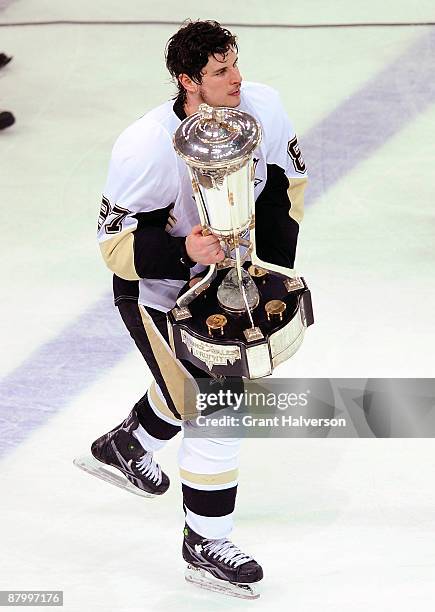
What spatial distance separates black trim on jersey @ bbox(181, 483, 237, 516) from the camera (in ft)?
10.7

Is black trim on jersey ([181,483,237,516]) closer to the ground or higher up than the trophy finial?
closer to the ground

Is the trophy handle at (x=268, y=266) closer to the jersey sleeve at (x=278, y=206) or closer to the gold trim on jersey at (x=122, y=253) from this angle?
the jersey sleeve at (x=278, y=206)

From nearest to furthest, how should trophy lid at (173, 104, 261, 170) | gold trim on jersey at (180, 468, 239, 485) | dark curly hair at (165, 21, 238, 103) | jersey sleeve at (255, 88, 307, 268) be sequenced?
1. trophy lid at (173, 104, 261, 170)
2. dark curly hair at (165, 21, 238, 103)
3. jersey sleeve at (255, 88, 307, 268)
4. gold trim on jersey at (180, 468, 239, 485)

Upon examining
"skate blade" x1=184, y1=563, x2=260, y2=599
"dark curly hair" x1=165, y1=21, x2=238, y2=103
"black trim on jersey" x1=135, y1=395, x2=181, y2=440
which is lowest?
"skate blade" x1=184, y1=563, x2=260, y2=599

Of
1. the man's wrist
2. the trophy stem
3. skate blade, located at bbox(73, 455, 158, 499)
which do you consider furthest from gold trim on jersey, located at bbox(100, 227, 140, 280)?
skate blade, located at bbox(73, 455, 158, 499)

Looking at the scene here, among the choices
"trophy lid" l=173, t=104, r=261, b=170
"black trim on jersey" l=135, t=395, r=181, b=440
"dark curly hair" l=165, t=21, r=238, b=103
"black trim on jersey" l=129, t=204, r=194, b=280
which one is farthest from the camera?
"black trim on jersey" l=135, t=395, r=181, b=440

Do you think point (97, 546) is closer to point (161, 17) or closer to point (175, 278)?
point (175, 278)

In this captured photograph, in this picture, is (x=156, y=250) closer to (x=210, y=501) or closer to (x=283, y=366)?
(x=210, y=501)

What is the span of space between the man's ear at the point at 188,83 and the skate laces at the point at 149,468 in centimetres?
119

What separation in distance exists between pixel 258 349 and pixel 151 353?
429mm

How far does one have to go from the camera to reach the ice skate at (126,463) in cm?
362

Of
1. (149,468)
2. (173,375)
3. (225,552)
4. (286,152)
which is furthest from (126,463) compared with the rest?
(286,152)

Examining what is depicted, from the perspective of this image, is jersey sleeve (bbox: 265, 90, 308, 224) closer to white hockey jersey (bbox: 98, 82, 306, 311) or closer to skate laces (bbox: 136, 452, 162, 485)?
white hockey jersey (bbox: 98, 82, 306, 311)

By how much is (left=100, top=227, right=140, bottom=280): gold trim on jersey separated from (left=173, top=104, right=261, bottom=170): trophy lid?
354mm
